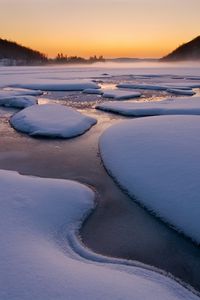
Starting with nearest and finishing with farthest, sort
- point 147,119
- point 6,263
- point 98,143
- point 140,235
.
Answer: point 6,263
point 140,235
point 98,143
point 147,119

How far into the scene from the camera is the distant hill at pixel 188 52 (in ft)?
441

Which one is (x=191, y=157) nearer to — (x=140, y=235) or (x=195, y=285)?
(x=140, y=235)

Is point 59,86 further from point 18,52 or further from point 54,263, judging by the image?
point 18,52

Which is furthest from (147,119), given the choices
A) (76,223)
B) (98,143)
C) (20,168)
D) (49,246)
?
(49,246)

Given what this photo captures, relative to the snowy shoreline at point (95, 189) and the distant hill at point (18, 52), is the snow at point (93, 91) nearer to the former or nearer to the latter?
the snowy shoreline at point (95, 189)

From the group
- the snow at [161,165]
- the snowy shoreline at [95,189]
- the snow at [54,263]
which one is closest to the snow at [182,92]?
the snowy shoreline at [95,189]

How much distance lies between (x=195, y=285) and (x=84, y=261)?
1.10 meters

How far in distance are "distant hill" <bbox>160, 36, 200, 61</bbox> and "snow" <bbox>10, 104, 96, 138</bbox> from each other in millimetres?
126130

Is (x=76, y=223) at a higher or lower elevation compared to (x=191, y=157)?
lower

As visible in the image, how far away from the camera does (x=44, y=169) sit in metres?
6.27

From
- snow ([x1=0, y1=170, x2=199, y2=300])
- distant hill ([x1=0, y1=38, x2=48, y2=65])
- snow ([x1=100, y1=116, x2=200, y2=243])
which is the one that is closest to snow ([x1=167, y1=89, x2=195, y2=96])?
snow ([x1=100, y1=116, x2=200, y2=243])

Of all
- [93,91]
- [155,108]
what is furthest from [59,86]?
[155,108]

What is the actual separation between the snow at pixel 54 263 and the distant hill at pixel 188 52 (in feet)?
433

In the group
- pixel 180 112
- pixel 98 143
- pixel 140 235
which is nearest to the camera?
pixel 140 235
